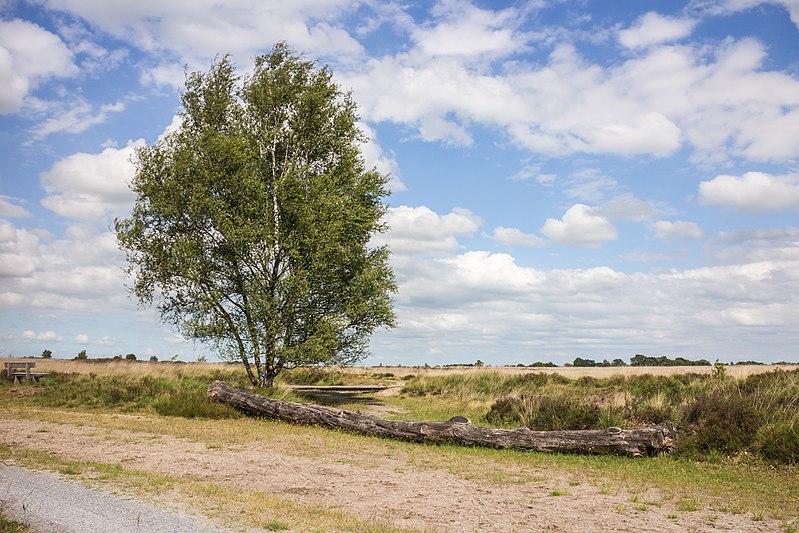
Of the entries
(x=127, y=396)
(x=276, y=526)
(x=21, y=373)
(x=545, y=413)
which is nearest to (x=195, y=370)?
(x=21, y=373)

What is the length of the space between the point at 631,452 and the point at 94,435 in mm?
14895

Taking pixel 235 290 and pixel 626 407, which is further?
pixel 235 290

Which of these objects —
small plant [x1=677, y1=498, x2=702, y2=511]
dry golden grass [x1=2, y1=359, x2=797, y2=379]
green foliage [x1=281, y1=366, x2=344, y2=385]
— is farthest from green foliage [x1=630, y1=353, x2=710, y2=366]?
small plant [x1=677, y1=498, x2=702, y2=511]

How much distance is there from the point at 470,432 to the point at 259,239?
15.0 m

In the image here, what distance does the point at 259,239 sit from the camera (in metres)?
27.0

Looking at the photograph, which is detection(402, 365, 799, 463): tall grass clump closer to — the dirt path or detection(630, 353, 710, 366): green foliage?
the dirt path

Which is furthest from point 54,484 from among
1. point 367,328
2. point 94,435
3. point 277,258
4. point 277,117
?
point 277,117

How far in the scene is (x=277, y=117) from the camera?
29984 millimetres

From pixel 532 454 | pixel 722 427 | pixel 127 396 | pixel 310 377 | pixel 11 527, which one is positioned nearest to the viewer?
pixel 11 527

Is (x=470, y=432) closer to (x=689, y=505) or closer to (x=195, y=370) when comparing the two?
(x=689, y=505)

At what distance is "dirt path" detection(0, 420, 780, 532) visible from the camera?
8781 mm

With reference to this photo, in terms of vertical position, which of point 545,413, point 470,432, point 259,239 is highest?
point 259,239

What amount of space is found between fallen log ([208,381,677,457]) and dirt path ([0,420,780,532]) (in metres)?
2.35

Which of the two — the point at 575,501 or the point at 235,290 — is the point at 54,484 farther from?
the point at 235,290
